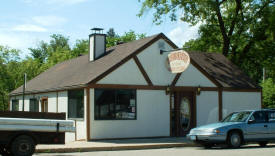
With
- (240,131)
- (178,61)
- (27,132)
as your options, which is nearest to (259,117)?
(240,131)

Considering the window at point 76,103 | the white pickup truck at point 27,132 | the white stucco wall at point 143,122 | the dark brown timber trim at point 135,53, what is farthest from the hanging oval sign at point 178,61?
the white pickup truck at point 27,132

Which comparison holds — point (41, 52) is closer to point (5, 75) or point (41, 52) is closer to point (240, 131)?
point (5, 75)

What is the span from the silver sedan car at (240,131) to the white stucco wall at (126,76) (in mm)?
4767

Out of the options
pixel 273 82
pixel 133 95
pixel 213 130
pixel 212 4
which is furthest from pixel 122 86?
pixel 273 82

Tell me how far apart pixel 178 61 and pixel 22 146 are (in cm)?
964

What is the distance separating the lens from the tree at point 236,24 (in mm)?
30766

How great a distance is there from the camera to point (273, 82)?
132ft

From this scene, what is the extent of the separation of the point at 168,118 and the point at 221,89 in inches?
150

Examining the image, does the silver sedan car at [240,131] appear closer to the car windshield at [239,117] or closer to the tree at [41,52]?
the car windshield at [239,117]

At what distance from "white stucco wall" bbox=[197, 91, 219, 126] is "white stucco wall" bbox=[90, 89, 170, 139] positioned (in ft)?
6.74

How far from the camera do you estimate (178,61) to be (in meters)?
20.2

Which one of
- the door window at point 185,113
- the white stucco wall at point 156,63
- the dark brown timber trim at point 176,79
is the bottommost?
the door window at point 185,113

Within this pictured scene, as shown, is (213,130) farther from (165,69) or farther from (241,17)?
(241,17)

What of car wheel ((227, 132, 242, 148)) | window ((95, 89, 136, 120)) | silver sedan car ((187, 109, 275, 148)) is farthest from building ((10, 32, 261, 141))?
car wheel ((227, 132, 242, 148))
